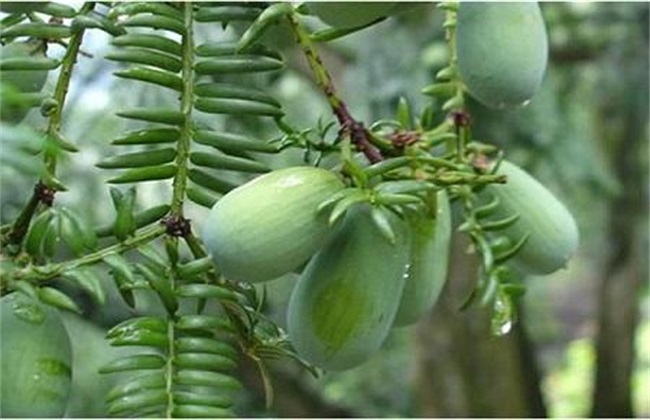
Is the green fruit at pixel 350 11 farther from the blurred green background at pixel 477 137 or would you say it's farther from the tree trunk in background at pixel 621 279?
the tree trunk in background at pixel 621 279

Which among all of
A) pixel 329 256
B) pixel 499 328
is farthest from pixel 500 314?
pixel 329 256

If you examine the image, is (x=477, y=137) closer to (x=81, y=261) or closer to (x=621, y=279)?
(x=81, y=261)

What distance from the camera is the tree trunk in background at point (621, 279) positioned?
2.54 metres

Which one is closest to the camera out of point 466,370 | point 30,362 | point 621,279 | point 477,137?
point 30,362

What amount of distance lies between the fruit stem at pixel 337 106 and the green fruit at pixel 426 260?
0.03 meters

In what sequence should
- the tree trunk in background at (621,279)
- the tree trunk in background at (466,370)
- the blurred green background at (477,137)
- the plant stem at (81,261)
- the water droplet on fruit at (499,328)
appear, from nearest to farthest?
the plant stem at (81,261), the water droplet on fruit at (499,328), the blurred green background at (477,137), the tree trunk in background at (466,370), the tree trunk in background at (621,279)

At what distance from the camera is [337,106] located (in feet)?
1.42

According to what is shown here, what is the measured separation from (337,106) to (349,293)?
6cm

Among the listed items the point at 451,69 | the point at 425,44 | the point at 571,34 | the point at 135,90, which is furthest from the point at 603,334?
the point at 451,69

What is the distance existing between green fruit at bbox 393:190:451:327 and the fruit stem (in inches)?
1.2

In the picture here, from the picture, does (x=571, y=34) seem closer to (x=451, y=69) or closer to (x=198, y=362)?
(x=451, y=69)

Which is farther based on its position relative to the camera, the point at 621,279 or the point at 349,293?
the point at 621,279

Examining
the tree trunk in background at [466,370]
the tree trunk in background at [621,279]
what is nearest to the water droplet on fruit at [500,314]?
the tree trunk in background at [466,370]

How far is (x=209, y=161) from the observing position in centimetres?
45
